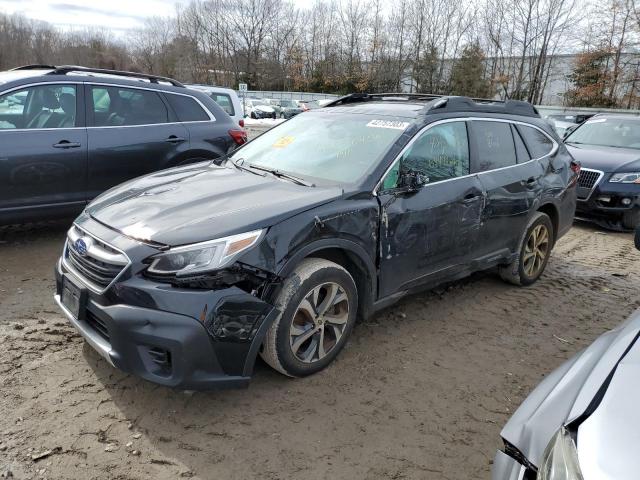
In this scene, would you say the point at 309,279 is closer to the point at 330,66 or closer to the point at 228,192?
the point at 228,192

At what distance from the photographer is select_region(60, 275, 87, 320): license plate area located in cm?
280

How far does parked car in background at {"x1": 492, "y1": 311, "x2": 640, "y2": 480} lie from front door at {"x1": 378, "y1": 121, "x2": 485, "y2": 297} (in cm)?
160

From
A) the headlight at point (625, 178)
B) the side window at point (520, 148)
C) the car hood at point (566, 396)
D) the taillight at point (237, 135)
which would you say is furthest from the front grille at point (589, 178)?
the car hood at point (566, 396)

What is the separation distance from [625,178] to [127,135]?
23.9 feet

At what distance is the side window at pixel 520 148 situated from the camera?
4.69m

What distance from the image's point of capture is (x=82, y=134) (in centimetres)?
524

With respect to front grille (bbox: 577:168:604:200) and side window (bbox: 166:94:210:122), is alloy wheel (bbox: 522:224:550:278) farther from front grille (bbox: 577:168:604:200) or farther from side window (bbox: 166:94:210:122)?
side window (bbox: 166:94:210:122)

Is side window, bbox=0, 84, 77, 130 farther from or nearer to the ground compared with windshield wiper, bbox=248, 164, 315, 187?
farther from the ground

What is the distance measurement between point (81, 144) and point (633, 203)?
779 cm

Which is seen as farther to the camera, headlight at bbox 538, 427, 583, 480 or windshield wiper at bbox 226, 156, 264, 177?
windshield wiper at bbox 226, 156, 264, 177

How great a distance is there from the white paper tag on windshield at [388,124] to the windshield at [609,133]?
22.8ft

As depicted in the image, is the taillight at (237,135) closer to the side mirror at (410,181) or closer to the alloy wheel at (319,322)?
the side mirror at (410,181)

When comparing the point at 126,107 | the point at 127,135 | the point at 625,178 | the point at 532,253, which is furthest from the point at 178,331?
the point at 625,178

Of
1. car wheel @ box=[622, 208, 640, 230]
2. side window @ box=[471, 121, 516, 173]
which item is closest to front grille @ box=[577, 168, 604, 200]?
car wheel @ box=[622, 208, 640, 230]
